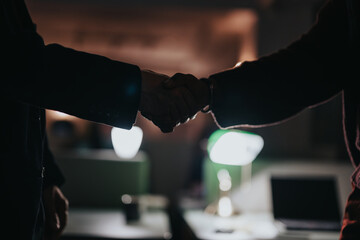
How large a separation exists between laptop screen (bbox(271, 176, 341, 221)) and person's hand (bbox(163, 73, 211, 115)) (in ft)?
4.47

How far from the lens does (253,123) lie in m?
1.21

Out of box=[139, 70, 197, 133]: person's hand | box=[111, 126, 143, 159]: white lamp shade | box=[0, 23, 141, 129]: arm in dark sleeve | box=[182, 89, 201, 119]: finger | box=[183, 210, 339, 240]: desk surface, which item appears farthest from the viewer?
box=[111, 126, 143, 159]: white lamp shade

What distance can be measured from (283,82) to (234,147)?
1.17 m

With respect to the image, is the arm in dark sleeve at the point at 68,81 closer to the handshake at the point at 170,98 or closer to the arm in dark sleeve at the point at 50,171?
the handshake at the point at 170,98

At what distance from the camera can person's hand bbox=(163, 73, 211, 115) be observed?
1077 millimetres

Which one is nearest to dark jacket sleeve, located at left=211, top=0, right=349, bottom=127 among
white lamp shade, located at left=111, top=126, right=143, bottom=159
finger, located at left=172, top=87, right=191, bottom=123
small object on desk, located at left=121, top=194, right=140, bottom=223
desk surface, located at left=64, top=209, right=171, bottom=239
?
finger, located at left=172, top=87, right=191, bottom=123

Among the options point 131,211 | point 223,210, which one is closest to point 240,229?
point 223,210

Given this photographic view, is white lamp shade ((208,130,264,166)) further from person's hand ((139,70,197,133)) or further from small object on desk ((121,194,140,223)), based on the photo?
person's hand ((139,70,197,133))

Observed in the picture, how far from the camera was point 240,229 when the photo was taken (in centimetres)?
210

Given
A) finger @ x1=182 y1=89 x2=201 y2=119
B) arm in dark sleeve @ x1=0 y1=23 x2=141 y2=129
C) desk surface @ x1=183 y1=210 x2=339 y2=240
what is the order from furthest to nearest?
1. desk surface @ x1=183 y1=210 x2=339 y2=240
2. finger @ x1=182 y1=89 x2=201 y2=119
3. arm in dark sleeve @ x1=0 y1=23 x2=141 y2=129

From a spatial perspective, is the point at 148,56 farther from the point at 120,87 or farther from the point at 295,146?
the point at 120,87

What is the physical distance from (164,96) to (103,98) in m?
0.21

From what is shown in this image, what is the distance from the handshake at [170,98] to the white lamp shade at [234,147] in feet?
3.82

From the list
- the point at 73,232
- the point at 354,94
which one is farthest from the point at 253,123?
the point at 73,232
